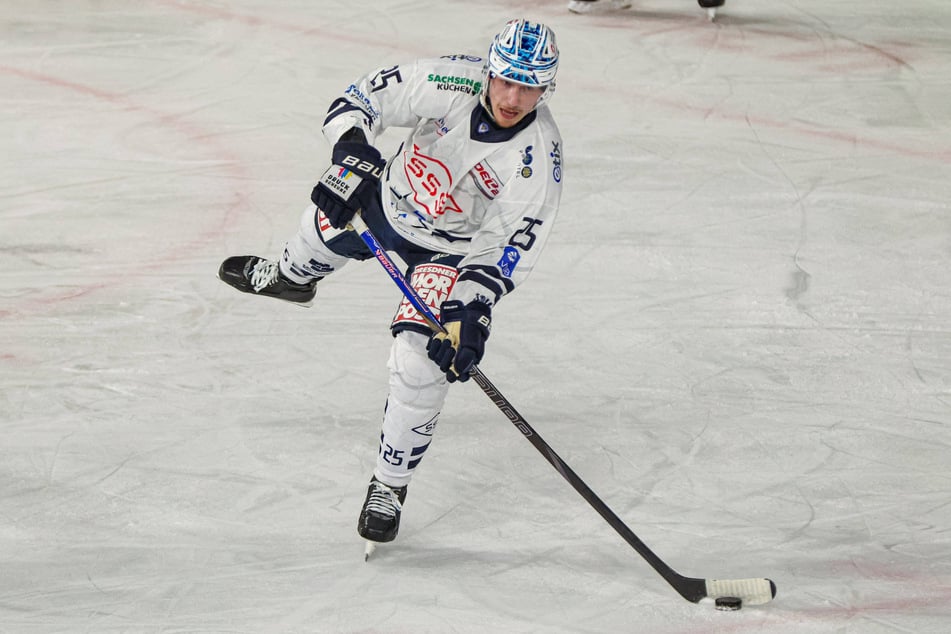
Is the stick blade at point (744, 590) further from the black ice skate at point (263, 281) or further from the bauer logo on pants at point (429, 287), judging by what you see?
the black ice skate at point (263, 281)

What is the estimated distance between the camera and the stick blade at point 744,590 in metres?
3.12

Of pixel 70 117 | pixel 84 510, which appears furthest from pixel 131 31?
pixel 84 510

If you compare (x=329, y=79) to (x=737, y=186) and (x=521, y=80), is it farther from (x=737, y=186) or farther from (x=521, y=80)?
(x=521, y=80)

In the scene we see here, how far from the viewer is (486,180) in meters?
3.22

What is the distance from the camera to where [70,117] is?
572 centimetres

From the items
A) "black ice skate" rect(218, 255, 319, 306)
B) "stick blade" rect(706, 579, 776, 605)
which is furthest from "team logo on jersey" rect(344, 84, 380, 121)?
"stick blade" rect(706, 579, 776, 605)

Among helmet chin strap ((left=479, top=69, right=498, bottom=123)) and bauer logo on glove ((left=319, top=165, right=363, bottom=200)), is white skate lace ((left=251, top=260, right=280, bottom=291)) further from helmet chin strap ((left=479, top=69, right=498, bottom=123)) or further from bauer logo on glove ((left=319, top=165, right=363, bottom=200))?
helmet chin strap ((left=479, top=69, right=498, bottom=123))

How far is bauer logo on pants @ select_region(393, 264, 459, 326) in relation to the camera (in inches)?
122

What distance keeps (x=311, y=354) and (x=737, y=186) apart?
89.2 inches

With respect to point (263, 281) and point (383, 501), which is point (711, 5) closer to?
point (263, 281)

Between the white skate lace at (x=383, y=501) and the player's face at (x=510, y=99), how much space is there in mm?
1058

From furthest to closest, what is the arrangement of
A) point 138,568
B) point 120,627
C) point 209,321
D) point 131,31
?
point 131,31
point 209,321
point 138,568
point 120,627

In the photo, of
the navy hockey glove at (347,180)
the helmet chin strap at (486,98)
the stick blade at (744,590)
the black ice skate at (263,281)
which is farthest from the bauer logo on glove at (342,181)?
the stick blade at (744,590)

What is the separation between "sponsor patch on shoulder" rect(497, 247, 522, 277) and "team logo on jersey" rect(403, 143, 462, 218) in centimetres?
31
